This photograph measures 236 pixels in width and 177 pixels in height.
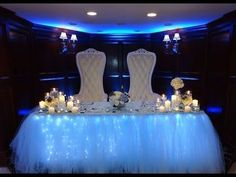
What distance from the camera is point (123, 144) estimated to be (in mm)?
2666

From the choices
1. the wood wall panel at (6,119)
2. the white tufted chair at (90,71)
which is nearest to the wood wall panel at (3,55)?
the wood wall panel at (6,119)

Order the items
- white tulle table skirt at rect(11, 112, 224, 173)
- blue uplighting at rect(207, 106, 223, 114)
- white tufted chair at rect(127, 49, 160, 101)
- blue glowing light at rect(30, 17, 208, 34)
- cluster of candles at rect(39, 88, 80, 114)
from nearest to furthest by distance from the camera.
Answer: white tulle table skirt at rect(11, 112, 224, 173) < cluster of candles at rect(39, 88, 80, 114) < blue uplighting at rect(207, 106, 223, 114) < blue glowing light at rect(30, 17, 208, 34) < white tufted chair at rect(127, 49, 160, 101)

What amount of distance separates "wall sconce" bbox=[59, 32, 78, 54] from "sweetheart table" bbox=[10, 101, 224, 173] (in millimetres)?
2061

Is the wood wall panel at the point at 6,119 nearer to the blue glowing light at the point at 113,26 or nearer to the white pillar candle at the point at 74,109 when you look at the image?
the white pillar candle at the point at 74,109

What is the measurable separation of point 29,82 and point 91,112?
5.76 feet

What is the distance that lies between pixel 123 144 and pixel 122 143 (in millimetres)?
16

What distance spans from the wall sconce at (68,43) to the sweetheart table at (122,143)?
2.06 m

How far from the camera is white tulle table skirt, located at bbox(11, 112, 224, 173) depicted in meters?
2.65

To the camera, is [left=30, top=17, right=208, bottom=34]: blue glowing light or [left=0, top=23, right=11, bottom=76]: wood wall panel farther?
[left=30, top=17, right=208, bottom=34]: blue glowing light

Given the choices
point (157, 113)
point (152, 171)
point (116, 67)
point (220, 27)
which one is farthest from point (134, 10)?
point (116, 67)

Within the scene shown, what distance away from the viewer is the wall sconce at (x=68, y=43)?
170 inches

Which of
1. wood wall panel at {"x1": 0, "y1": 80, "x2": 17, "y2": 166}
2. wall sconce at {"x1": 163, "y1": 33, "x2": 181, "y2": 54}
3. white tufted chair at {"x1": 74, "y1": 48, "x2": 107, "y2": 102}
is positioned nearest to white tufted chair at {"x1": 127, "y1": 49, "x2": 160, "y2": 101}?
wall sconce at {"x1": 163, "y1": 33, "x2": 181, "y2": 54}

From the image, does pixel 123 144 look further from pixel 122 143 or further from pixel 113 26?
pixel 113 26

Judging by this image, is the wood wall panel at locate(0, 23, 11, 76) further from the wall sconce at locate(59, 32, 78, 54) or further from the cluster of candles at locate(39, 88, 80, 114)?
the wall sconce at locate(59, 32, 78, 54)
